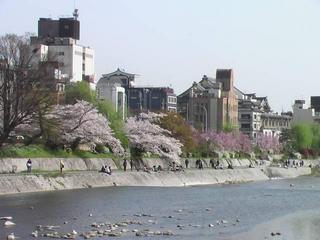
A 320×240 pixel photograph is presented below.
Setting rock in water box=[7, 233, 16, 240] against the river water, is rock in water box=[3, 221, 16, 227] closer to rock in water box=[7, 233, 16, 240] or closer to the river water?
the river water

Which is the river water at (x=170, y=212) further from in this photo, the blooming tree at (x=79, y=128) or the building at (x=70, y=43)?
the building at (x=70, y=43)

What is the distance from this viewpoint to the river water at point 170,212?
115 feet

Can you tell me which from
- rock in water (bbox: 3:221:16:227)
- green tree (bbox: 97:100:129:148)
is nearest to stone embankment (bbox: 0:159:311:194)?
green tree (bbox: 97:100:129:148)

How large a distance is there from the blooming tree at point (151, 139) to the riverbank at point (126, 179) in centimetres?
594

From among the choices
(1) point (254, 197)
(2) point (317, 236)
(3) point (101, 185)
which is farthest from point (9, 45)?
(2) point (317, 236)

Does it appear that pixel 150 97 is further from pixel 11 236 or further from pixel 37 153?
pixel 11 236

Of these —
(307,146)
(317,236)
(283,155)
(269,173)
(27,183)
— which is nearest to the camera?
(317,236)

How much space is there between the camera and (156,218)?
39812 millimetres

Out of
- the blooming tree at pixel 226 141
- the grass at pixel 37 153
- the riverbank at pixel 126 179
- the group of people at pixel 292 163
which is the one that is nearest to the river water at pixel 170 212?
the riverbank at pixel 126 179

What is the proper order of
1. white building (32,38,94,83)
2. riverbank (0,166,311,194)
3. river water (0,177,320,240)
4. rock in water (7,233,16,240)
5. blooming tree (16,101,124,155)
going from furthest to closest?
1. white building (32,38,94,83)
2. blooming tree (16,101,124,155)
3. riverbank (0,166,311,194)
4. river water (0,177,320,240)
5. rock in water (7,233,16,240)

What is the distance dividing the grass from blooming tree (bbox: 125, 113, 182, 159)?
7.70m

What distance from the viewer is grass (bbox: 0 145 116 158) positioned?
6806 centimetres

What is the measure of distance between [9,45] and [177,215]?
32.0m

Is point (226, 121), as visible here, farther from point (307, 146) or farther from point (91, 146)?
point (91, 146)
